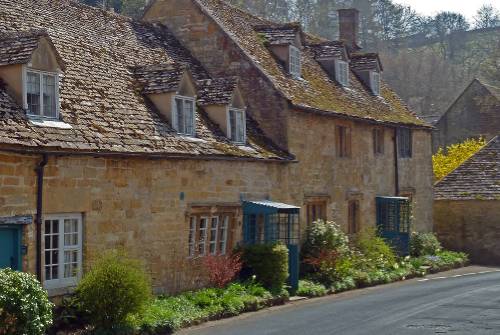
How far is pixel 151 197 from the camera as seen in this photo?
19.5m

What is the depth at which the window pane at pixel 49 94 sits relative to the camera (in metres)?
17.6

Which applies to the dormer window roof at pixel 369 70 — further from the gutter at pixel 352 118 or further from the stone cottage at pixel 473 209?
the stone cottage at pixel 473 209

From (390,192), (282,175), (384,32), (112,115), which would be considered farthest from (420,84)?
(112,115)

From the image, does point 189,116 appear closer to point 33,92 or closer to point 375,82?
point 33,92

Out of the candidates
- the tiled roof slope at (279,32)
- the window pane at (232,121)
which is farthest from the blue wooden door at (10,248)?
the tiled roof slope at (279,32)

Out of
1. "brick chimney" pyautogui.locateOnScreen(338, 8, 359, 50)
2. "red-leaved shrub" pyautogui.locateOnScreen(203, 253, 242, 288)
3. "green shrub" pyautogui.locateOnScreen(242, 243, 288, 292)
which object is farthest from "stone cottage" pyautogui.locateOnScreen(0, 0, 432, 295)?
"brick chimney" pyautogui.locateOnScreen(338, 8, 359, 50)

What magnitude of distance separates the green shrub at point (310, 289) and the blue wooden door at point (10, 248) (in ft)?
29.0

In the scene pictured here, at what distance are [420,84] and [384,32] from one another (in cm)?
1274

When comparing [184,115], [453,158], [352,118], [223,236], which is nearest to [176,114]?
[184,115]

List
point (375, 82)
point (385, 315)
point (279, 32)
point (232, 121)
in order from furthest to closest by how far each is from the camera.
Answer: point (375, 82) → point (279, 32) → point (232, 121) → point (385, 315)

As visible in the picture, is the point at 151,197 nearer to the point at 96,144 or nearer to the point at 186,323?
the point at 96,144

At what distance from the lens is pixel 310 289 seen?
74.6 feet

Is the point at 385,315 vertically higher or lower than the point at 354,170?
lower

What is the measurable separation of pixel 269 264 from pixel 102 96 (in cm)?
604
